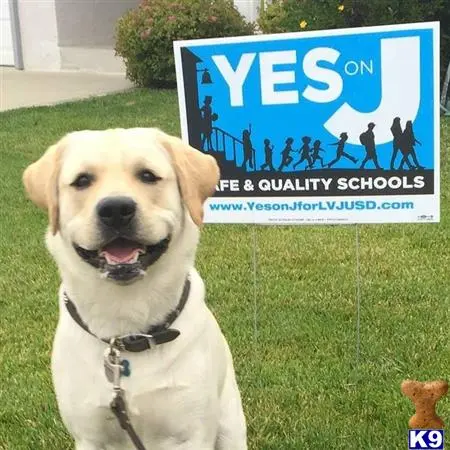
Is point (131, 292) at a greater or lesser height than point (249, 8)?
lesser

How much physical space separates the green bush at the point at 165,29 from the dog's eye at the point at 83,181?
1058cm

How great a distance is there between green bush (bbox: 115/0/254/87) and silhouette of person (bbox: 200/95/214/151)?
9121 mm

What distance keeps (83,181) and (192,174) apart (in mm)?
360

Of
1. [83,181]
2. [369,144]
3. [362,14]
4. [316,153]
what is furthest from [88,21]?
[83,181]

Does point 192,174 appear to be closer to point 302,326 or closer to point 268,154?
point 268,154

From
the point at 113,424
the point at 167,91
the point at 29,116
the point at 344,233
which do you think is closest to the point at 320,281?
the point at 344,233

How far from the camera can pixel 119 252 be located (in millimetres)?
2500

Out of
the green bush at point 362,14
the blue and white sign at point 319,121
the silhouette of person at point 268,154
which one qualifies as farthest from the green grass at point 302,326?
the green bush at point 362,14

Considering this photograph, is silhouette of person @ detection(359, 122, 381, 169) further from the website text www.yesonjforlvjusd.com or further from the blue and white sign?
the website text www.yesonjforlvjusd.com

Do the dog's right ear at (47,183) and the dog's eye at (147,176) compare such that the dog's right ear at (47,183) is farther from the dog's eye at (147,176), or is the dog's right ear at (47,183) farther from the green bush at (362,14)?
the green bush at (362,14)

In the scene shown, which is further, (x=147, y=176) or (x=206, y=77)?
(x=206, y=77)

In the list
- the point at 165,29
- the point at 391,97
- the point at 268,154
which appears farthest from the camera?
the point at 165,29

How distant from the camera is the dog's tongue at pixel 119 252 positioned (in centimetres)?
248

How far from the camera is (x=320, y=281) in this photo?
523 centimetres
